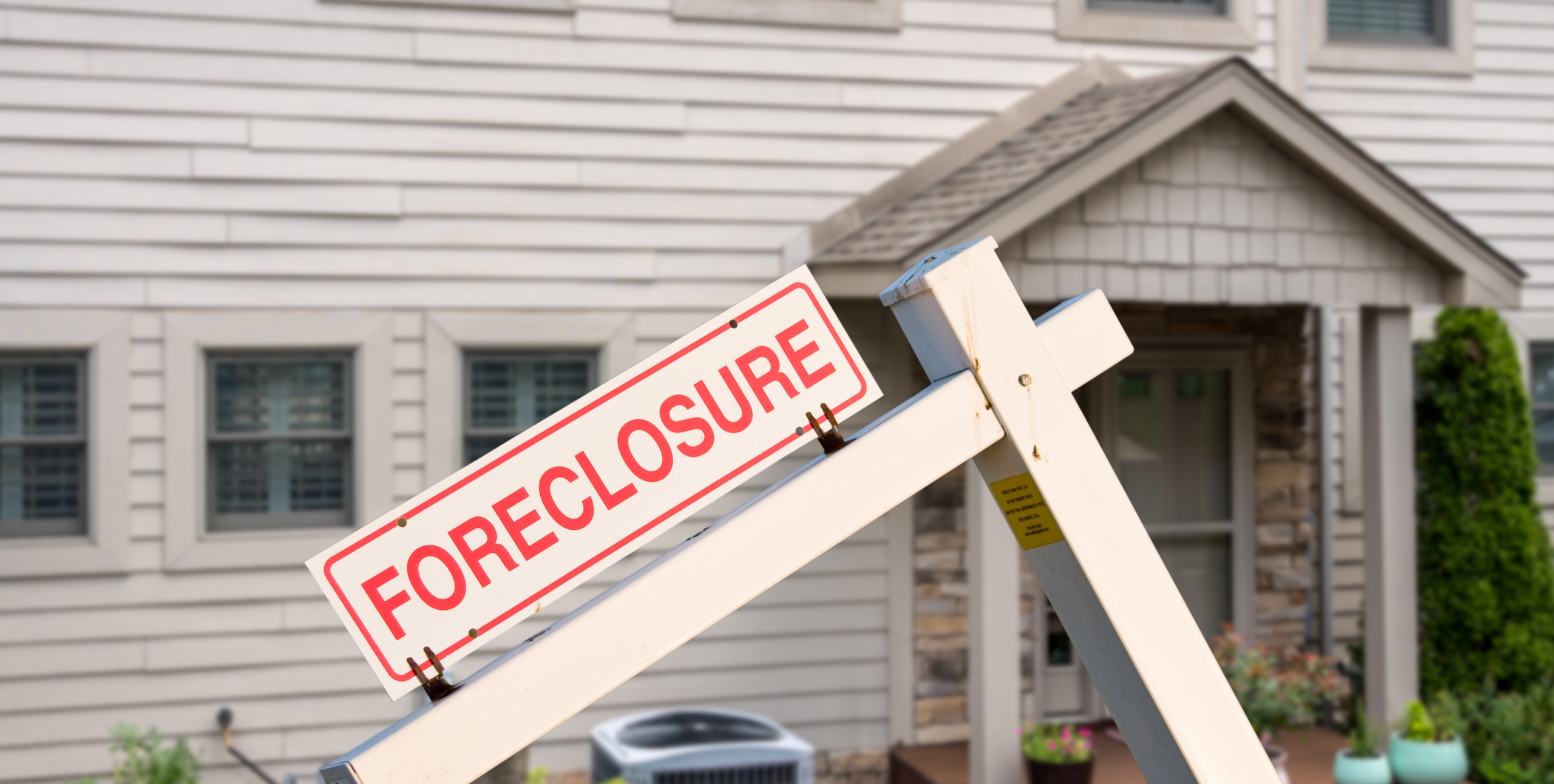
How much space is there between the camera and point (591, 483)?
3.35ft

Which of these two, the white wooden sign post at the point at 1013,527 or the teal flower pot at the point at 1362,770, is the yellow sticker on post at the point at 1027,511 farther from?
the teal flower pot at the point at 1362,770

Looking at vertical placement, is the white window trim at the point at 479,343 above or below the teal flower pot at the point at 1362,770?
above

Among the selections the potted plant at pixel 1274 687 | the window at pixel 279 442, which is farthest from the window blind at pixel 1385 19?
the window at pixel 279 442

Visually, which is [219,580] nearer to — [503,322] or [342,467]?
[342,467]

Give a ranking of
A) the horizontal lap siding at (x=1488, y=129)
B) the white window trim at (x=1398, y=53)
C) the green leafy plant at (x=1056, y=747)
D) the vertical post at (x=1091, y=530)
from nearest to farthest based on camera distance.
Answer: the vertical post at (x=1091, y=530)
the green leafy plant at (x=1056, y=747)
the white window trim at (x=1398, y=53)
the horizontal lap siding at (x=1488, y=129)

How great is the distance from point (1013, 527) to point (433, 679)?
1.78 feet

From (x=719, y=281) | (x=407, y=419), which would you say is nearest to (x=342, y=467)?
(x=407, y=419)

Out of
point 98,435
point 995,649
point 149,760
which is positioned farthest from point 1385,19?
point 149,760

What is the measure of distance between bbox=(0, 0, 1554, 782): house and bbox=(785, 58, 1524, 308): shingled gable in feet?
0.07

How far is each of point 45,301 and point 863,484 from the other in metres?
5.56

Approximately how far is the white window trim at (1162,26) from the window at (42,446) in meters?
5.27

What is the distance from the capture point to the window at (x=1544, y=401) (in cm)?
751


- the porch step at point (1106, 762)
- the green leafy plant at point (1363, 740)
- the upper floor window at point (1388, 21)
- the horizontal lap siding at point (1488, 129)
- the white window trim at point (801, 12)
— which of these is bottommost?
the porch step at point (1106, 762)

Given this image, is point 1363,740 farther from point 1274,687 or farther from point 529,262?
point 529,262
